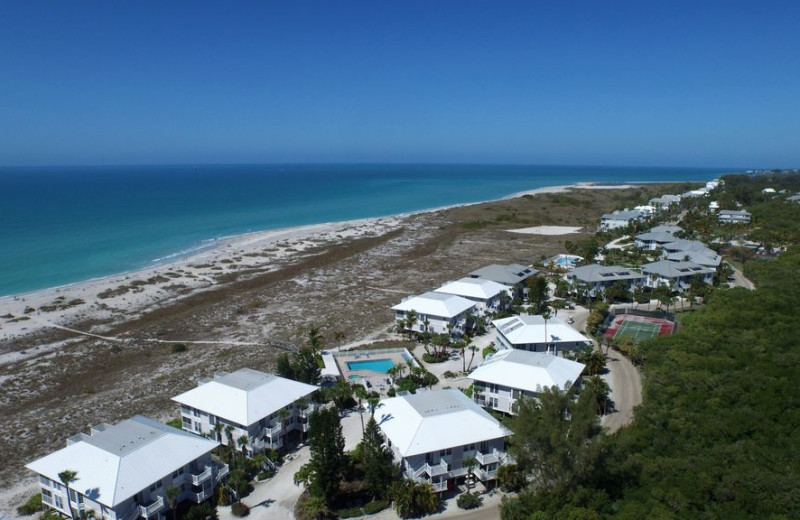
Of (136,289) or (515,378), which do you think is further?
(136,289)

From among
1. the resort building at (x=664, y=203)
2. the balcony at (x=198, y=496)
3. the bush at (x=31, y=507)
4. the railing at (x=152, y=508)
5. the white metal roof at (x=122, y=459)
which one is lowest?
the bush at (x=31, y=507)

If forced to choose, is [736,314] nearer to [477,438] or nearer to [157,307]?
[477,438]

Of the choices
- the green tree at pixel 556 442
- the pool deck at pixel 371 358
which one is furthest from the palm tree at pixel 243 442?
the green tree at pixel 556 442

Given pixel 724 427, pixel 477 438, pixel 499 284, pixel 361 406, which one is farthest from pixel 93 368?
pixel 724 427

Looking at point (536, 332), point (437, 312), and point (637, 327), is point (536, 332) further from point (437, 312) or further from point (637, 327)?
point (637, 327)

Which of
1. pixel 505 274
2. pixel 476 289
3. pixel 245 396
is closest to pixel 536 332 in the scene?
pixel 476 289

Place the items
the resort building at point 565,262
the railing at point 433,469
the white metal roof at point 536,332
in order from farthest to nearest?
the resort building at point 565,262 → the white metal roof at point 536,332 → the railing at point 433,469

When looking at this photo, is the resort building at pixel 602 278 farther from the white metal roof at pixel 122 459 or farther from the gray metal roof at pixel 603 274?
the white metal roof at pixel 122 459

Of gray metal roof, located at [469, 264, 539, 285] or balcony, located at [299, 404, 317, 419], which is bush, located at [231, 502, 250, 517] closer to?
balcony, located at [299, 404, 317, 419]
